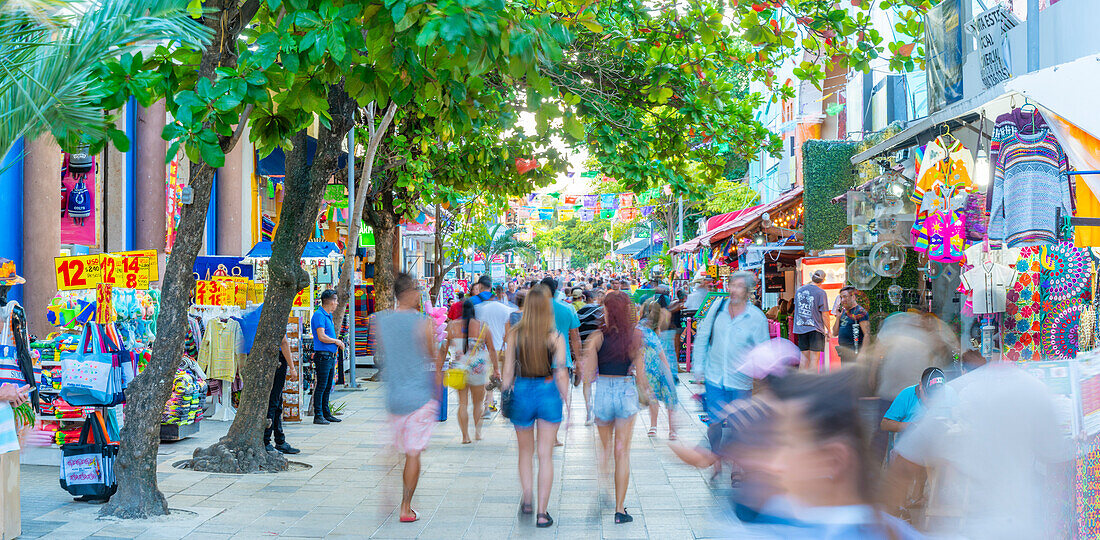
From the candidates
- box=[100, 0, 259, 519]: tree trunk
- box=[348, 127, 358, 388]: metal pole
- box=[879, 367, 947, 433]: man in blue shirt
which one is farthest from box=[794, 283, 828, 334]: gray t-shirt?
Answer: box=[100, 0, 259, 519]: tree trunk

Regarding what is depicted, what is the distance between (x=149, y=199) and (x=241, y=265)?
2.28 meters

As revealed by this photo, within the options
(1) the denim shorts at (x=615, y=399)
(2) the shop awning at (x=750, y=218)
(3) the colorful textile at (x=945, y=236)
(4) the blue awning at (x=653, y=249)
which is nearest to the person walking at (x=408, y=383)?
(1) the denim shorts at (x=615, y=399)

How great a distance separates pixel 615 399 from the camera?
23.1ft

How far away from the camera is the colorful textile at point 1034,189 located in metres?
5.80

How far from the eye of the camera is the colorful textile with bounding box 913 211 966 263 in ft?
26.3

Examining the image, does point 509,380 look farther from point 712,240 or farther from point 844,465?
point 712,240

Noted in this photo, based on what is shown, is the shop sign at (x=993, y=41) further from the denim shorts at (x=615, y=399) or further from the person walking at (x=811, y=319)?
the person walking at (x=811, y=319)

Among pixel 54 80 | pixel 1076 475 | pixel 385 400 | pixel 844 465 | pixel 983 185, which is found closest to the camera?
pixel 844 465

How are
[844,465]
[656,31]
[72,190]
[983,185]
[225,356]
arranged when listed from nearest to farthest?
[844,465], [983,185], [656,31], [225,356], [72,190]

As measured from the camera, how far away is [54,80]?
528cm

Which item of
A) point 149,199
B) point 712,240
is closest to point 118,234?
point 149,199

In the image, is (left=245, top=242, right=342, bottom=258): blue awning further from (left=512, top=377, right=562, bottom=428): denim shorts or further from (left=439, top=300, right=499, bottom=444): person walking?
(left=512, top=377, right=562, bottom=428): denim shorts

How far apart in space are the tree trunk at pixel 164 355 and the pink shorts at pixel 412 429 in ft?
5.97

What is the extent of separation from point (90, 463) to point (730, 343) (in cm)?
526
